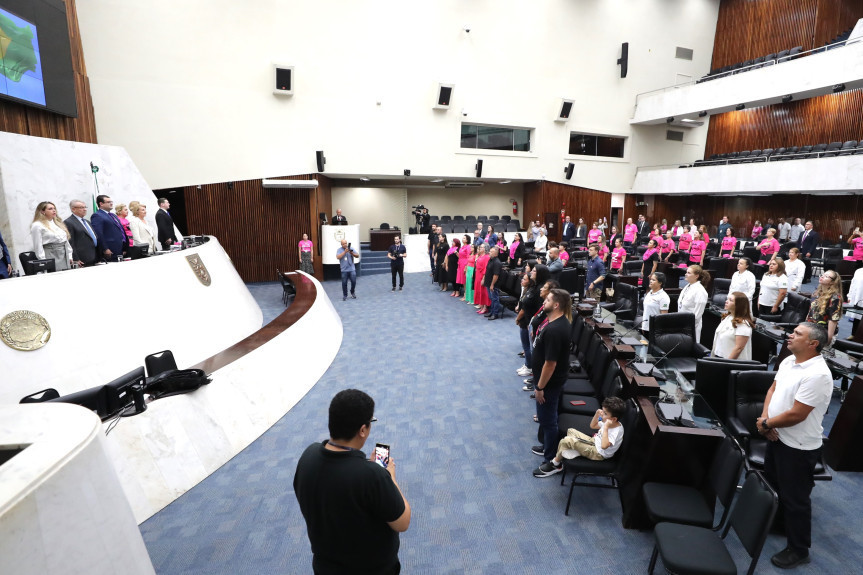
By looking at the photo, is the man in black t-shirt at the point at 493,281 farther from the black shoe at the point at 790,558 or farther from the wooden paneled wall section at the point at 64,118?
the wooden paneled wall section at the point at 64,118

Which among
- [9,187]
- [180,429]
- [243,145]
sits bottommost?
[180,429]

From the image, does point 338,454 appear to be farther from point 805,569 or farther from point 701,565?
point 805,569

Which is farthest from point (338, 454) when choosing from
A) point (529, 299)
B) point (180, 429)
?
point (529, 299)

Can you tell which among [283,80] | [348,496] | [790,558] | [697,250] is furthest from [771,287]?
[283,80]

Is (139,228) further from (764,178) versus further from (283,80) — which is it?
(764,178)

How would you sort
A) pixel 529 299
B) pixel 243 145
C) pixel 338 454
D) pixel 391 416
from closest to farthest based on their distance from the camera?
pixel 338 454 < pixel 391 416 < pixel 529 299 < pixel 243 145

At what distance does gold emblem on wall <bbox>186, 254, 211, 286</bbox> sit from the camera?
654 cm

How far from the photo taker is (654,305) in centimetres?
566

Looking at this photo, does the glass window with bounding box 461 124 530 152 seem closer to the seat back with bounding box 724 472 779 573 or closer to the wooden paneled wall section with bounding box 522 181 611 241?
the wooden paneled wall section with bounding box 522 181 611 241

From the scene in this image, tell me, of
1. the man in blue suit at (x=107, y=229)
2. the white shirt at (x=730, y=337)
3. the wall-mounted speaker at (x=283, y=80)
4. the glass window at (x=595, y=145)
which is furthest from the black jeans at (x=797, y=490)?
the glass window at (x=595, y=145)

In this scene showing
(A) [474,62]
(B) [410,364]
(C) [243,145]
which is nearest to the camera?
(B) [410,364]

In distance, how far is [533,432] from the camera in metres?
4.34

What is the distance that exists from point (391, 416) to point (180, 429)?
1961 mm

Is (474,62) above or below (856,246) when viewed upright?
above
